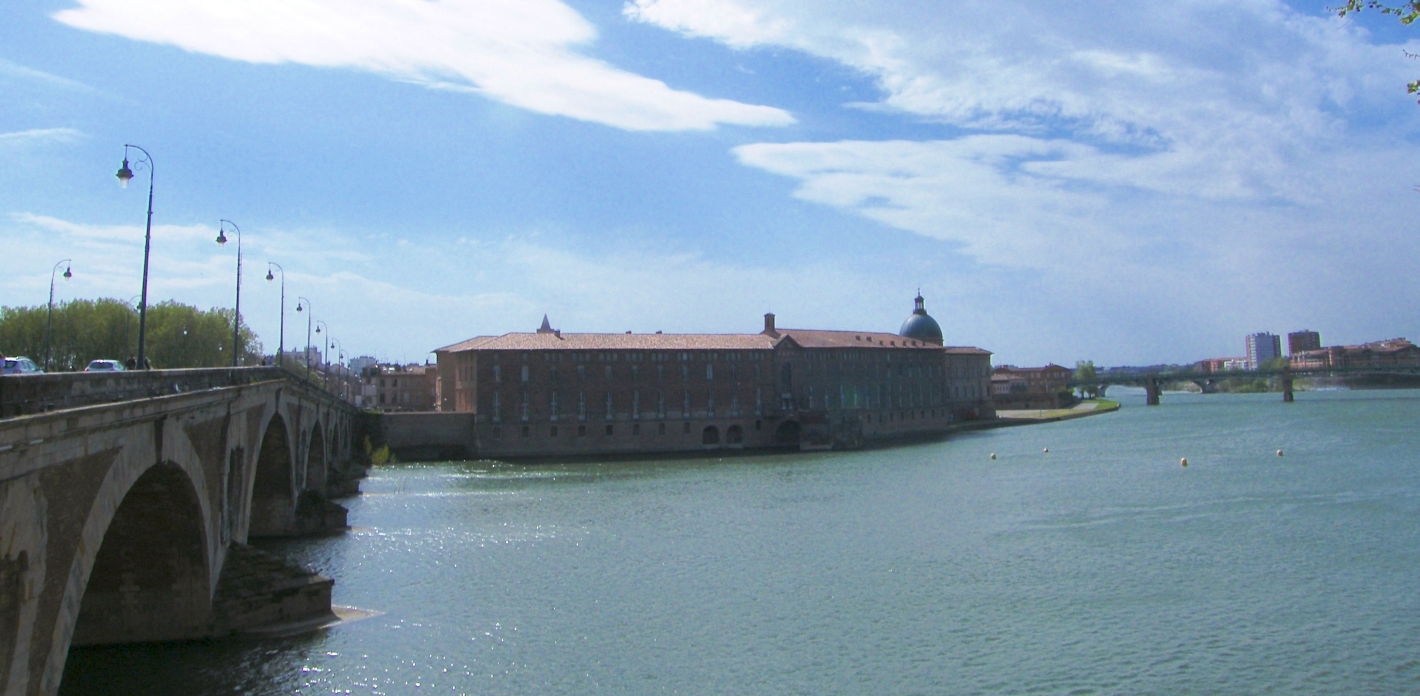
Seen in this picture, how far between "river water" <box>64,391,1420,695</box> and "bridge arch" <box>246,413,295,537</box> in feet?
9.18

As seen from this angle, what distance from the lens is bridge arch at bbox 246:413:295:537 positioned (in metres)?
44.0

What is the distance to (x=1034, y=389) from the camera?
182 meters

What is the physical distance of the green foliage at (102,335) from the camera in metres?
A: 72.3

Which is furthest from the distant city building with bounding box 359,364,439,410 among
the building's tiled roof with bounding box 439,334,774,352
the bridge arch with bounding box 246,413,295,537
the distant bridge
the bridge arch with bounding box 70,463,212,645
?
the bridge arch with bounding box 70,463,212,645

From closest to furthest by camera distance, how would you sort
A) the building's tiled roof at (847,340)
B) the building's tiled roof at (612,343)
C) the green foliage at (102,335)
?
the green foliage at (102,335)
the building's tiled roof at (612,343)
the building's tiled roof at (847,340)

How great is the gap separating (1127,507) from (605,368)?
57694 mm

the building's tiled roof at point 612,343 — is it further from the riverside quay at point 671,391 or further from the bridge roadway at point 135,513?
the bridge roadway at point 135,513

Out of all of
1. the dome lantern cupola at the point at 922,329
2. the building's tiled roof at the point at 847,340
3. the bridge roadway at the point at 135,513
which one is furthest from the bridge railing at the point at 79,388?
the dome lantern cupola at the point at 922,329

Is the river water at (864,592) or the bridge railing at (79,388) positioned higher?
the bridge railing at (79,388)

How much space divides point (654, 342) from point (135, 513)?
80.8 metres

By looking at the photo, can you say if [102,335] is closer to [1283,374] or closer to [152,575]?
[152,575]

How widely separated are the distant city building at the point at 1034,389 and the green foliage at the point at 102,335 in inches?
4753

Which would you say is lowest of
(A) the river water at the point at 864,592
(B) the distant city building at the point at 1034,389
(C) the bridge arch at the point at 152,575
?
(A) the river water at the point at 864,592

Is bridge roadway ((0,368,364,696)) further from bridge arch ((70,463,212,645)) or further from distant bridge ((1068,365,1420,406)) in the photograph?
distant bridge ((1068,365,1420,406))
